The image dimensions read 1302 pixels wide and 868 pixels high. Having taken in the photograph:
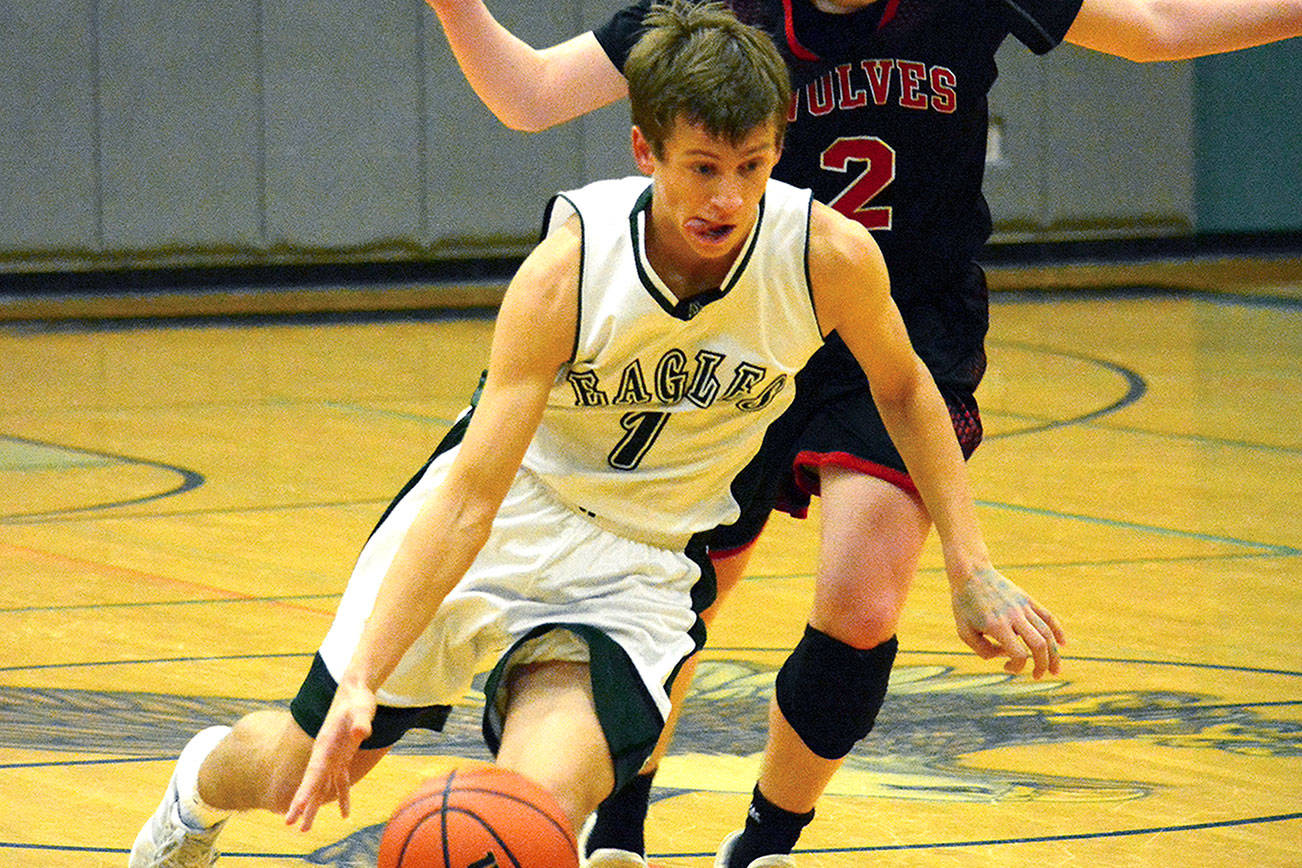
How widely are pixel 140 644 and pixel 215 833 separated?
5.18ft

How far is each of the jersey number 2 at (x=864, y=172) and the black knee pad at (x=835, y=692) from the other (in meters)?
0.63

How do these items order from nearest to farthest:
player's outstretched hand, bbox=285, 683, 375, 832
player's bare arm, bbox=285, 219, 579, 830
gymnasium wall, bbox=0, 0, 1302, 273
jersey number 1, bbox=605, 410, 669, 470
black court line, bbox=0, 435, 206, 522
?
player's outstretched hand, bbox=285, 683, 375, 832 → player's bare arm, bbox=285, 219, 579, 830 → jersey number 1, bbox=605, 410, 669, 470 → black court line, bbox=0, 435, 206, 522 → gymnasium wall, bbox=0, 0, 1302, 273

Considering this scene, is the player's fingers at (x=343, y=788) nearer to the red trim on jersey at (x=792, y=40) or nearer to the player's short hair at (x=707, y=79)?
the player's short hair at (x=707, y=79)

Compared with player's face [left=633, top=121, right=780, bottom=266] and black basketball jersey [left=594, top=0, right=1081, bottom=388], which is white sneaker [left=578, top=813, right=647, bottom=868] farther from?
player's face [left=633, top=121, right=780, bottom=266]

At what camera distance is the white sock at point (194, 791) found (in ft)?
8.83

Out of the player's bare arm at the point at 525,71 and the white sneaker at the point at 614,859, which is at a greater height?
the player's bare arm at the point at 525,71

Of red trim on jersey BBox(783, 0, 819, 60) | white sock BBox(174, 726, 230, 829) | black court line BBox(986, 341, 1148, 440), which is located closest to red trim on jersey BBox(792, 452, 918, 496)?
red trim on jersey BBox(783, 0, 819, 60)

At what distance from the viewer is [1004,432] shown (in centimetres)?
724

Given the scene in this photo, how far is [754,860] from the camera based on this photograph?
292 centimetres

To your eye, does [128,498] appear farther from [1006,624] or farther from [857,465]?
[1006,624]

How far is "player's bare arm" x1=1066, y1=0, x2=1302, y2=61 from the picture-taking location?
10.1 ft

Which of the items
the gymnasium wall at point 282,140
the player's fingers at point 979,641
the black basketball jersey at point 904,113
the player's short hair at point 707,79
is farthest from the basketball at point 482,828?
the gymnasium wall at point 282,140

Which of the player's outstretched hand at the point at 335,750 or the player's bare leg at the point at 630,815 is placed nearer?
the player's outstretched hand at the point at 335,750

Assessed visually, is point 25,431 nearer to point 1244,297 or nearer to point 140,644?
point 140,644
